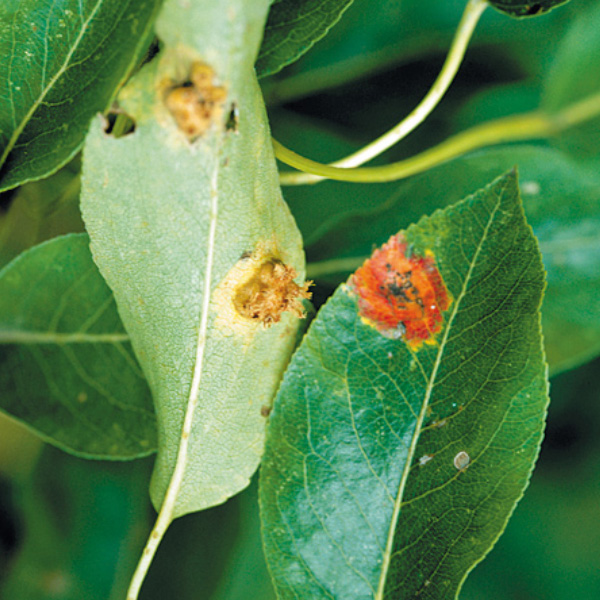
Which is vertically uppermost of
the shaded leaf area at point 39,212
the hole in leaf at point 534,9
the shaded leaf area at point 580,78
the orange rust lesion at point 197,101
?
the shaded leaf area at point 580,78

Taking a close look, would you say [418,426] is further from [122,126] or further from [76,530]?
[76,530]

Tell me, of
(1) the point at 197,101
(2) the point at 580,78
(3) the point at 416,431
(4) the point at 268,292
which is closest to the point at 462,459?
(3) the point at 416,431

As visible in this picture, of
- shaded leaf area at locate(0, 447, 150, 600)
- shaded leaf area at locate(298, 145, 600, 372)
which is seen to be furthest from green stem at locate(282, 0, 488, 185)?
shaded leaf area at locate(0, 447, 150, 600)

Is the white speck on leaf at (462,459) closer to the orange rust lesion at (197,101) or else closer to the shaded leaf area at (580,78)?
the orange rust lesion at (197,101)

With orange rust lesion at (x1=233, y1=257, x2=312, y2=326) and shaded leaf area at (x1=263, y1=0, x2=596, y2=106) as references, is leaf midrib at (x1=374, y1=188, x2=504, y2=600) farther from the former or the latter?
shaded leaf area at (x1=263, y1=0, x2=596, y2=106)

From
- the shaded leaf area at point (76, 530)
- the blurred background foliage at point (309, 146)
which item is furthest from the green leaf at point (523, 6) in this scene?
the shaded leaf area at point (76, 530)

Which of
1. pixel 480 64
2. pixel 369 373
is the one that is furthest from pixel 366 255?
pixel 480 64
